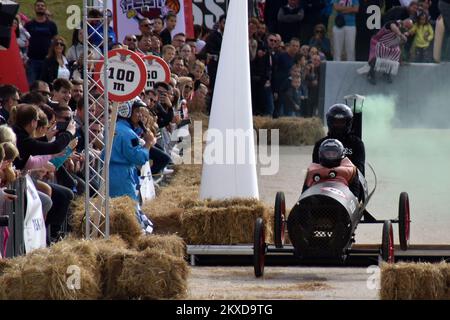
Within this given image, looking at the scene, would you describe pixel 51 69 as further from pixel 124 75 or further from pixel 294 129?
pixel 294 129

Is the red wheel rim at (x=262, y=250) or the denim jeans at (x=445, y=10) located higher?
the denim jeans at (x=445, y=10)

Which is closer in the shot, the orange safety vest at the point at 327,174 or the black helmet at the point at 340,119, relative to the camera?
the orange safety vest at the point at 327,174

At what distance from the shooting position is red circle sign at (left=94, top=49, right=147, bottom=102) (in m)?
14.3

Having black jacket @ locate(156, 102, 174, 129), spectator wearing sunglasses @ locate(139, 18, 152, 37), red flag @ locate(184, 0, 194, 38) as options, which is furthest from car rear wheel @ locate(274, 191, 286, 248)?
red flag @ locate(184, 0, 194, 38)

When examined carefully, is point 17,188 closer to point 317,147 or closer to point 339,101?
point 317,147

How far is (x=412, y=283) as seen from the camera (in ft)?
38.2

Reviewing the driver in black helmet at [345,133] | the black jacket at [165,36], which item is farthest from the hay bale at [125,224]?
the black jacket at [165,36]

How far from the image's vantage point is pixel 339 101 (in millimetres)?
31500

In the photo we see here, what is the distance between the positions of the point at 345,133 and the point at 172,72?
364 inches

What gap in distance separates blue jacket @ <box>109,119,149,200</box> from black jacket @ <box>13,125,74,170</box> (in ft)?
6.64

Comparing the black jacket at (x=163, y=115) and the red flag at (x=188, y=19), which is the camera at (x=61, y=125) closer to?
the black jacket at (x=163, y=115)

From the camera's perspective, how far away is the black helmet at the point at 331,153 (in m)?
13.8

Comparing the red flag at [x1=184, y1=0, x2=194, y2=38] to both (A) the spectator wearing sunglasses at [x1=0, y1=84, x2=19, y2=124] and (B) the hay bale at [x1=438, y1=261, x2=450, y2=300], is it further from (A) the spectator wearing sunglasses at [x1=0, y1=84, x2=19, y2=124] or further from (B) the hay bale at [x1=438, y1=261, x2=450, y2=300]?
(B) the hay bale at [x1=438, y1=261, x2=450, y2=300]

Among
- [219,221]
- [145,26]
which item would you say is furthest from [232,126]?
[145,26]
